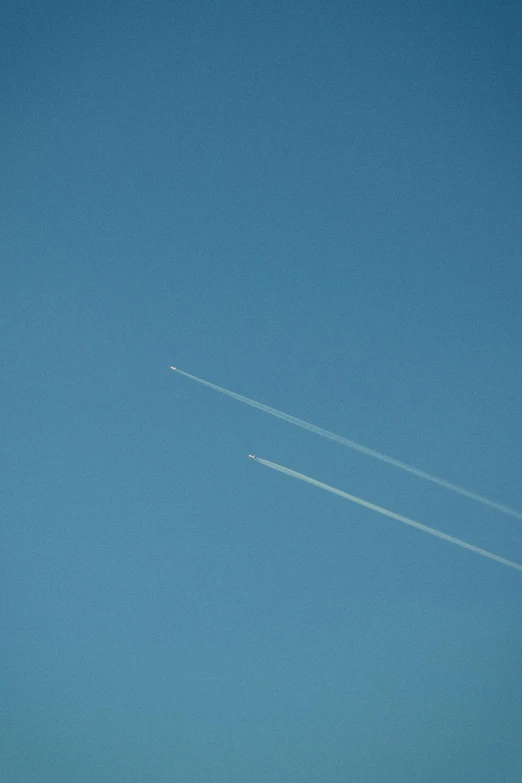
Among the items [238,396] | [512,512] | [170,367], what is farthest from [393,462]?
[170,367]

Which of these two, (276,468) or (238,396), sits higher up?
(238,396)

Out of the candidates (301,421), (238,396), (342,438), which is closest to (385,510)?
(342,438)

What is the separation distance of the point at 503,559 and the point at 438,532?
5.20 ft

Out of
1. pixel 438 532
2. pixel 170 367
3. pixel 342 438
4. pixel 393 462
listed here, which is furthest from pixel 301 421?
pixel 438 532

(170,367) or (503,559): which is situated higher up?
(170,367)

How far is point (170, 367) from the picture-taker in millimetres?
12258

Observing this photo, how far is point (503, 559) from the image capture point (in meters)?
12.3

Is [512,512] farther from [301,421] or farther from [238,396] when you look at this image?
[238,396]

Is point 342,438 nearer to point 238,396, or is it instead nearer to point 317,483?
point 317,483

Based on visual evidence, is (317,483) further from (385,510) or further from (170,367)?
(170,367)

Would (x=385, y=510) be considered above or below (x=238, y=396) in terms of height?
below

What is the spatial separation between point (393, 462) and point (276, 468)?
8.45 ft

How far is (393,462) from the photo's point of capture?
479 inches

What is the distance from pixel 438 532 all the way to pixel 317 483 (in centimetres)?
290
